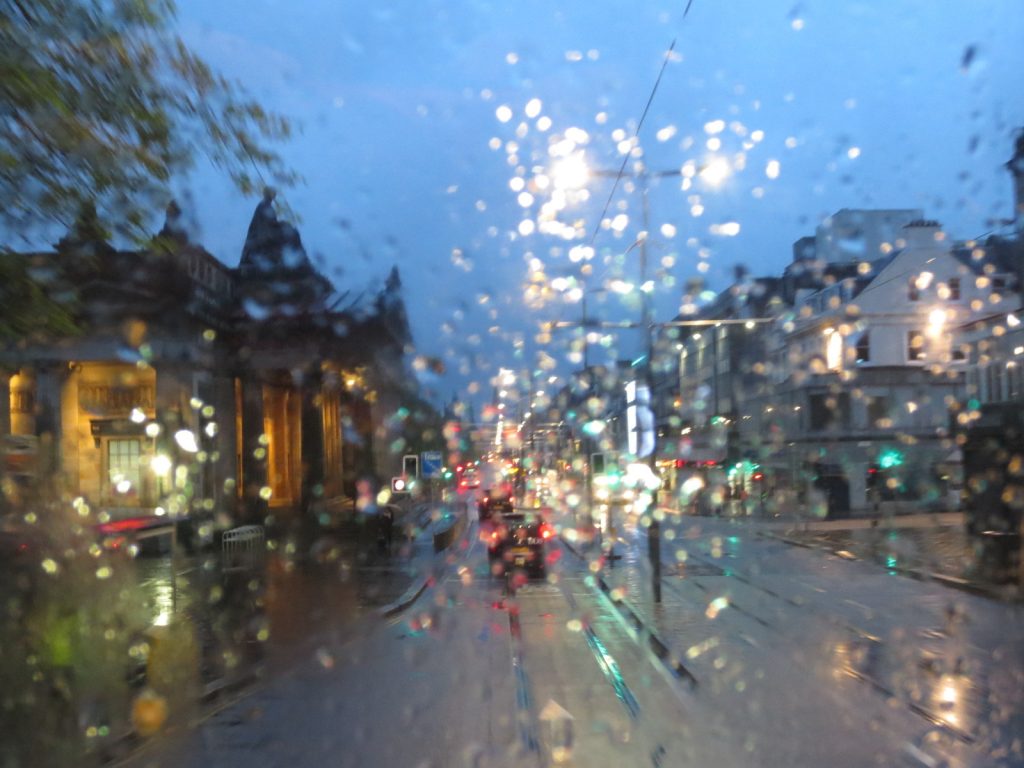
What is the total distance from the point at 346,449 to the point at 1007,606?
38120mm

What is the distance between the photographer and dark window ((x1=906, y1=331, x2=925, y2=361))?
48188mm

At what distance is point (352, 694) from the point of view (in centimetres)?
1018

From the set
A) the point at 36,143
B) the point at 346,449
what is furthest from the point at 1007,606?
the point at 346,449

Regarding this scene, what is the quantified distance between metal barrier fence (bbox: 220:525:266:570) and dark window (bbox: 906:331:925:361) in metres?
33.0

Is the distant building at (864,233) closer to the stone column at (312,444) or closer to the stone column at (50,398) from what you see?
the stone column at (312,444)

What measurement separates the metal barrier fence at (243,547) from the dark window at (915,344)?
33.0m

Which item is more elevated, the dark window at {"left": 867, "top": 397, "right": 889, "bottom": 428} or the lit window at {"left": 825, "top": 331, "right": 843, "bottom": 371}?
the lit window at {"left": 825, "top": 331, "right": 843, "bottom": 371}

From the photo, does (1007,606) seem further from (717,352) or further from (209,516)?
(717,352)

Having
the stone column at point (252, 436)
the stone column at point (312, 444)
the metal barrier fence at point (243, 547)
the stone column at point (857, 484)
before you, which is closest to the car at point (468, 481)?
the stone column at point (857, 484)

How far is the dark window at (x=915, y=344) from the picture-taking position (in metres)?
48.2

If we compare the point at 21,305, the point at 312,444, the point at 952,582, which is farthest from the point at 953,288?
the point at 21,305

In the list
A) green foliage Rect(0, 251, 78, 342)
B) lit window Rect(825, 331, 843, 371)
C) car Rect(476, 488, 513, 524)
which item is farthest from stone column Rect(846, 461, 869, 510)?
green foliage Rect(0, 251, 78, 342)

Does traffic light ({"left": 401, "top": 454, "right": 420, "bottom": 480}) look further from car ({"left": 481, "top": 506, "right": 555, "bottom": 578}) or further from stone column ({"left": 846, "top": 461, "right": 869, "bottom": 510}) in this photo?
stone column ({"left": 846, "top": 461, "right": 869, "bottom": 510})

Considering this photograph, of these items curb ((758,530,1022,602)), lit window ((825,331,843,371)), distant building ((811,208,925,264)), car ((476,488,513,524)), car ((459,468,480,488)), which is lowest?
car ((459,468,480,488))
